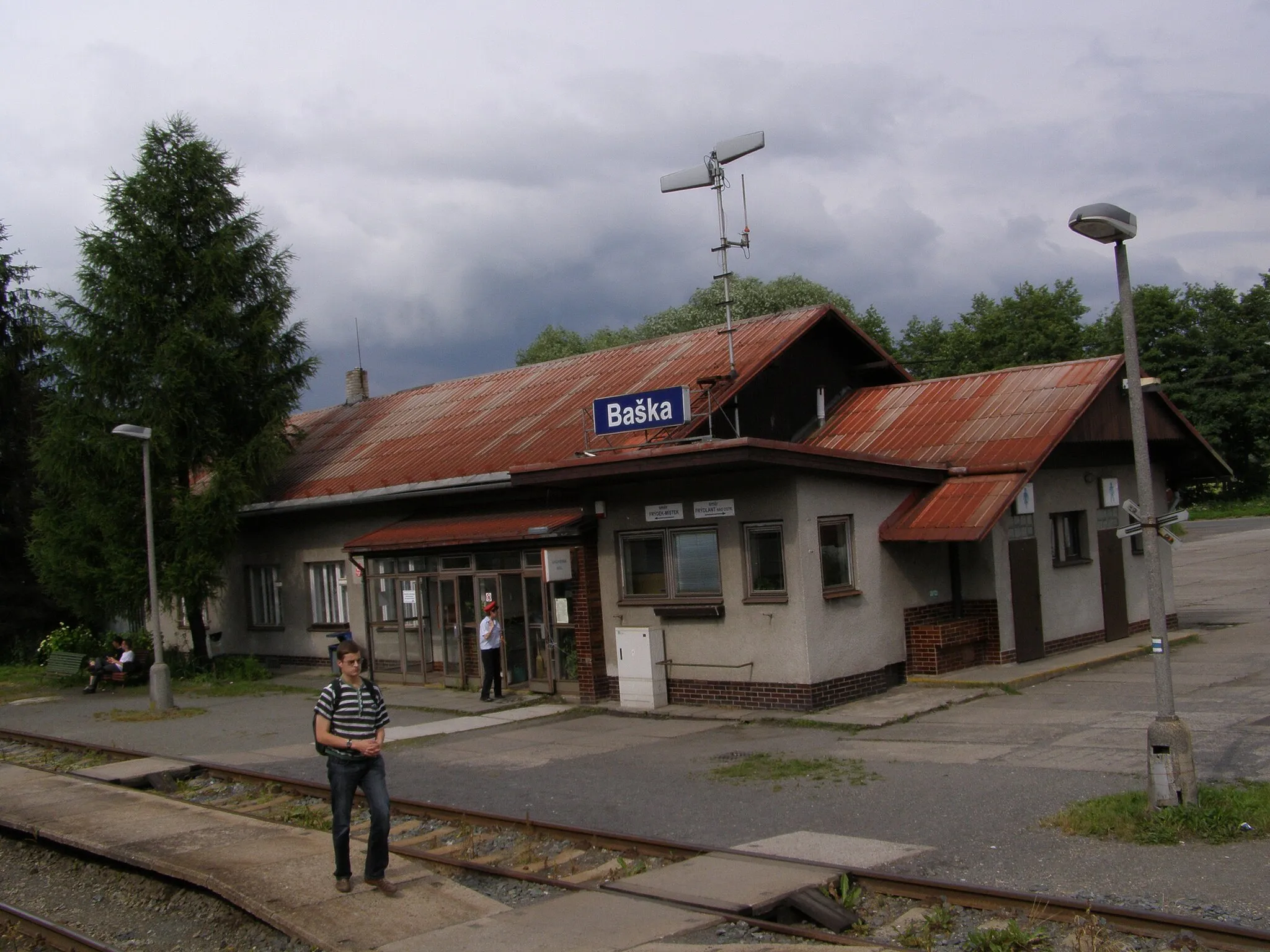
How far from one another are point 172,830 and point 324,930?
12.8 ft

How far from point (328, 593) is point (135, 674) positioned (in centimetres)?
459

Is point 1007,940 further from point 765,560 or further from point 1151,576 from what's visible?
point 765,560

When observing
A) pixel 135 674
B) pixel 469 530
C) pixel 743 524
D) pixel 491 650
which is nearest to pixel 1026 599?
pixel 743 524

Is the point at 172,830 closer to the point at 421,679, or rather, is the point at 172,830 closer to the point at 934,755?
the point at 934,755

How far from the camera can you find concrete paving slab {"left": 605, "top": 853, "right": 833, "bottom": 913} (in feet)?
24.2

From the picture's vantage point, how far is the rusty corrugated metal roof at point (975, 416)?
17484 mm

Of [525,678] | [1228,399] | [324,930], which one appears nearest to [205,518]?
[525,678]

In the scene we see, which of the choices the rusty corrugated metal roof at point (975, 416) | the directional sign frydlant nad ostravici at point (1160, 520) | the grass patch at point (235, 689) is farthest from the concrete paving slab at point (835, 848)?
the grass patch at point (235, 689)

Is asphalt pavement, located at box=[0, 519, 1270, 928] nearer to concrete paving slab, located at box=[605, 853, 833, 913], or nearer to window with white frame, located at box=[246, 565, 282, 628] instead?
concrete paving slab, located at box=[605, 853, 833, 913]

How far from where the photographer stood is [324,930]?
286 inches

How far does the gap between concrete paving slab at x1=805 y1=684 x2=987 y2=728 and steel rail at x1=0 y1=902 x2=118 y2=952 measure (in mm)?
8674

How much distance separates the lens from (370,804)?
7.92 m

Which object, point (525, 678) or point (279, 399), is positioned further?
point (279, 399)

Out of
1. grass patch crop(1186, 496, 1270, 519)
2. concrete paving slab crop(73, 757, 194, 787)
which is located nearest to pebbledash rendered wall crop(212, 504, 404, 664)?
concrete paving slab crop(73, 757, 194, 787)
